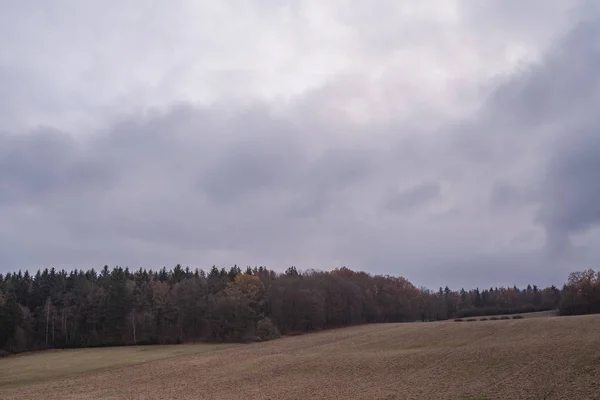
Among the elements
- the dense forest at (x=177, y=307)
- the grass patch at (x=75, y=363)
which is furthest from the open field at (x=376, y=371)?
the dense forest at (x=177, y=307)

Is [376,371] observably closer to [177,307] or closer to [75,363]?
[75,363]

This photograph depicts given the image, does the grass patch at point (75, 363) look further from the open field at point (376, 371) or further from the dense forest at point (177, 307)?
the dense forest at point (177, 307)

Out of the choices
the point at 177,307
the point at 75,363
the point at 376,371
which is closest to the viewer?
the point at 376,371

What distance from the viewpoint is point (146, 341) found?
3804 inches

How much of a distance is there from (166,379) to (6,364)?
42.0 meters

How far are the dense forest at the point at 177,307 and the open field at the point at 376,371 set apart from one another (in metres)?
30.7

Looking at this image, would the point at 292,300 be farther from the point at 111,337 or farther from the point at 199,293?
the point at 111,337

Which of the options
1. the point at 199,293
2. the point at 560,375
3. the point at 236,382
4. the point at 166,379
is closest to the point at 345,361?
the point at 236,382

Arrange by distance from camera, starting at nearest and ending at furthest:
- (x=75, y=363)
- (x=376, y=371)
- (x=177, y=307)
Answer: (x=376, y=371), (x=75, y=363), (x=177, y=307)

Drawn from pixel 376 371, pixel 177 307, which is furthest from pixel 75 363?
pixel 376 371

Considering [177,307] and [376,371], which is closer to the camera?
[376,371]

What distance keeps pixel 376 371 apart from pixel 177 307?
3022 inches

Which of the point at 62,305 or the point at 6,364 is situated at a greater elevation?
the point at 62,305

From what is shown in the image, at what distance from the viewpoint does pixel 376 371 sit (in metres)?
40.4
